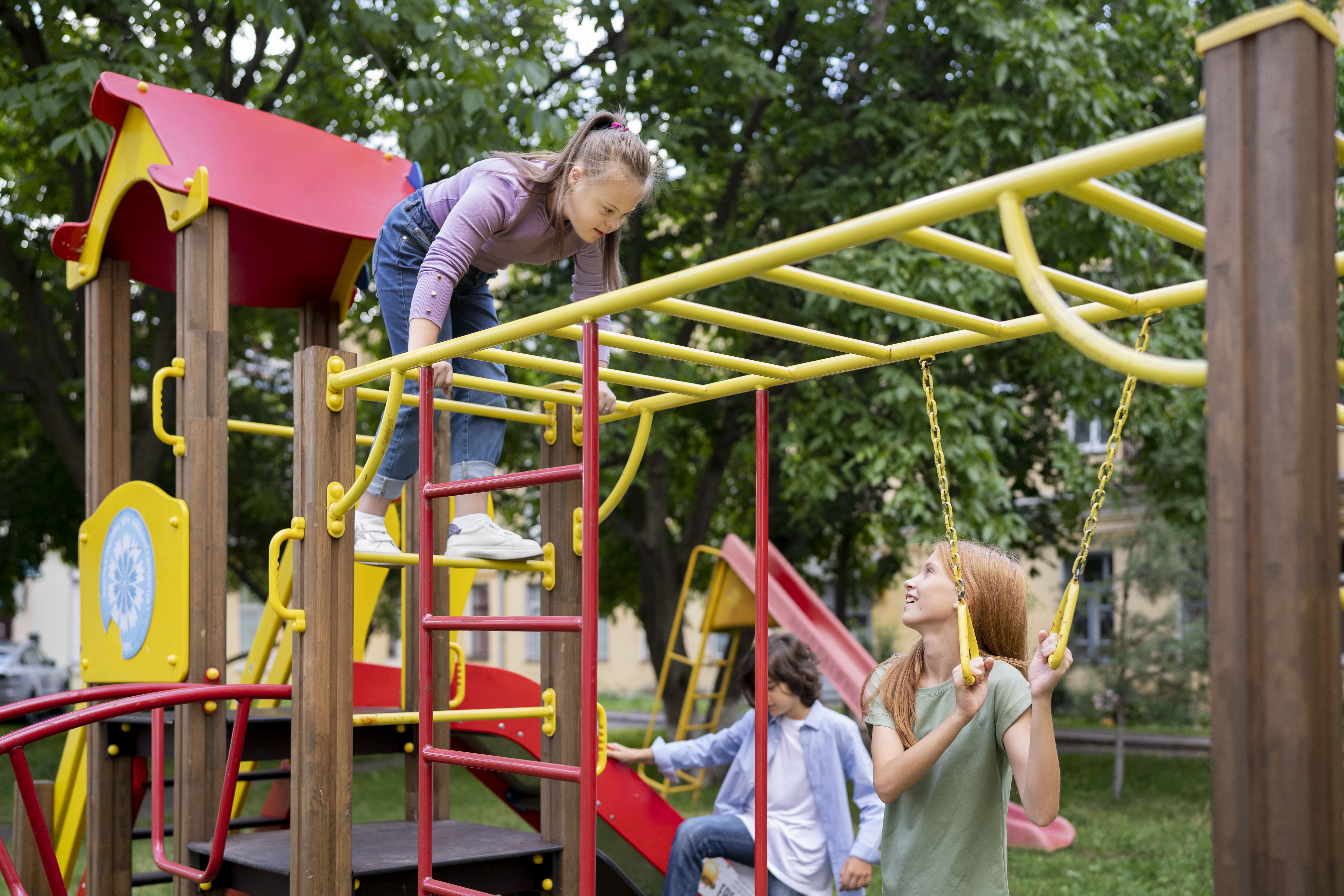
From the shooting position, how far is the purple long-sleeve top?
9.38 feet

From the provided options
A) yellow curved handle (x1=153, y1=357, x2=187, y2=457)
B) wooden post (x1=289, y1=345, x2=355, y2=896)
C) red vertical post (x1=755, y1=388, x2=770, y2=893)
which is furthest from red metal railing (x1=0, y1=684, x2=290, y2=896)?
red vertical post (x1=755, y1=388, x2=770, y2=893)

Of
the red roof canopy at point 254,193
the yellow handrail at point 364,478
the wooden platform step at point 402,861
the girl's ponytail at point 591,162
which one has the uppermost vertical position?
the red roof canopy at point 254,193

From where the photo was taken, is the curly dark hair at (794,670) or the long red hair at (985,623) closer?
the long red hair at (985,623)

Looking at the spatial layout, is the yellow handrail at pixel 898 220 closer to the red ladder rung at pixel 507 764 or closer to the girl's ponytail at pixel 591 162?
the girl's ponytail at pixel 591 162

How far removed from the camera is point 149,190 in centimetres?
418

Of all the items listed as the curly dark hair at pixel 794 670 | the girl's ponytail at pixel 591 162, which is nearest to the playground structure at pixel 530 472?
the girl's ponytail at pixel 591 162

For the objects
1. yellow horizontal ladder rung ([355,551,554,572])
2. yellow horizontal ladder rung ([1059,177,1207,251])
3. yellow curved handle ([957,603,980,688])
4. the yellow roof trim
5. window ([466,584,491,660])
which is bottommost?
window ([466,584,491,660])

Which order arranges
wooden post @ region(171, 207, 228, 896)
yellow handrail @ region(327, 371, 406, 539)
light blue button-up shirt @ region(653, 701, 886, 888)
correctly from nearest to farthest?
yellow handrail @ region(327, 371, 406, 539)
wooden post @ region(171, 207, 228, 896)
light blue button-up shirt @ region(653, 701, 886, 888)

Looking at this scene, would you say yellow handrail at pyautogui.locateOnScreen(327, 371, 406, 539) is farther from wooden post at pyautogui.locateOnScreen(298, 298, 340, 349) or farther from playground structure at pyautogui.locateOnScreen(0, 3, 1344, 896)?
wooden post at pyautogui.locateOnScreen(298, 298, 340, 349)

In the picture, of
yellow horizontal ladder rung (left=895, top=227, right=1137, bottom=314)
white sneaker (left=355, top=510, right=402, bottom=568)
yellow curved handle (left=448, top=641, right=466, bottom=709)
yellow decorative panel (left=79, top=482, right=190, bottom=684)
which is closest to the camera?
yellow horizontal ladder rung (left=895, top=227, right=1137, bottom=314)

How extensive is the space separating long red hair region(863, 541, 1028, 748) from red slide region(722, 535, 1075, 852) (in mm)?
4456

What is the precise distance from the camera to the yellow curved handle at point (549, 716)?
3236mm

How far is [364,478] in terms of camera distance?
2855 millimetres

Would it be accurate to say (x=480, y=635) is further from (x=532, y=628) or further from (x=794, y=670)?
(x=532, y=628)
